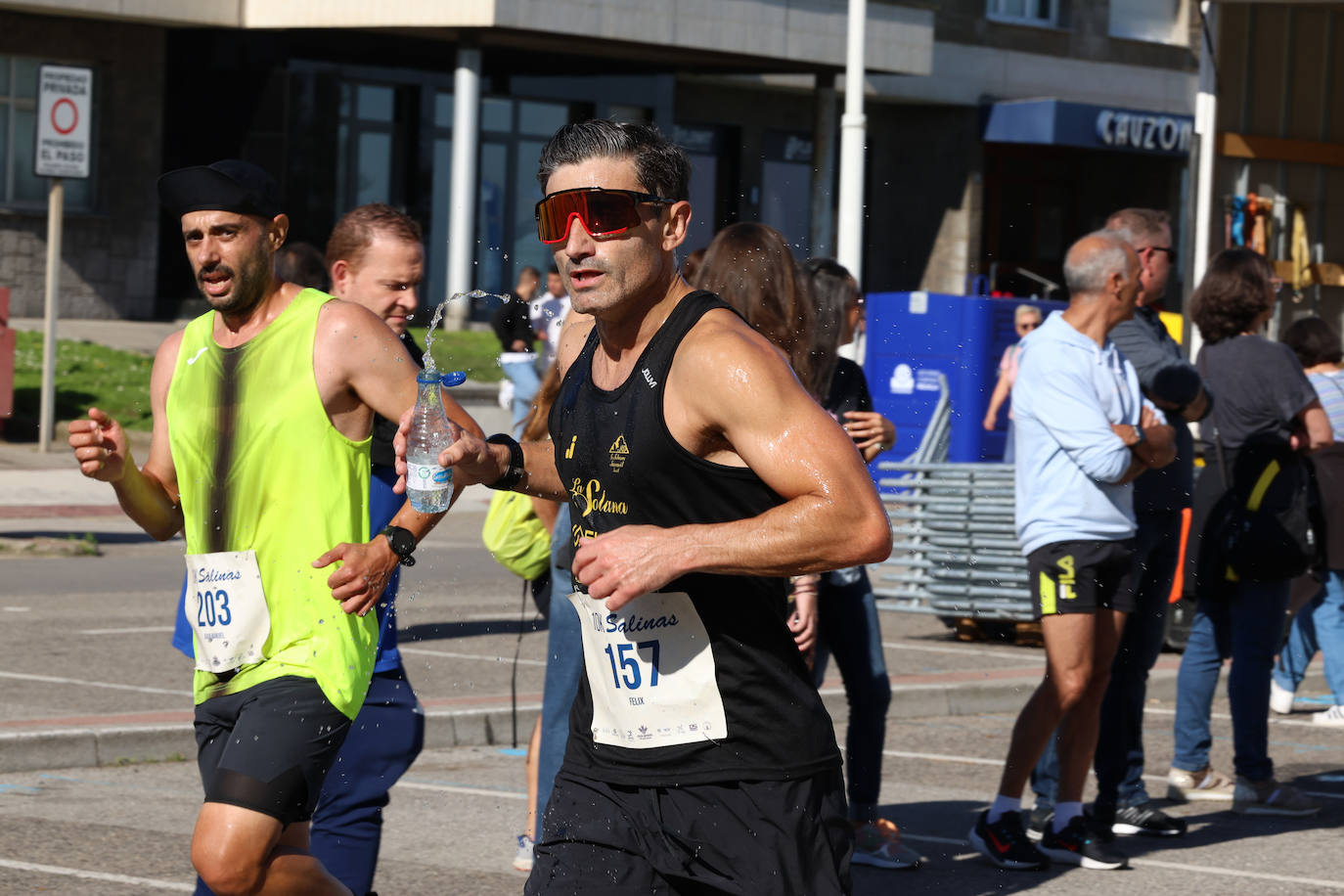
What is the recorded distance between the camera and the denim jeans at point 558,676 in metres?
5.88

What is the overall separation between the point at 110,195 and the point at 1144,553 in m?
24.6

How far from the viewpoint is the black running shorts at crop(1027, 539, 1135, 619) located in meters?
6.38

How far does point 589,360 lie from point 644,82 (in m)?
29.6

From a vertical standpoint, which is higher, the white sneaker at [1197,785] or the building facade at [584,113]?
the building facade at [584,113]

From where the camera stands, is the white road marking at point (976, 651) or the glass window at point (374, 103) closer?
the white road marking at point (976, 651)

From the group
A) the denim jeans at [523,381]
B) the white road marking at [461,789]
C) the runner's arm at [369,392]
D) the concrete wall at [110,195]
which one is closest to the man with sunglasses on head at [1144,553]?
the white road marking at [461,789]

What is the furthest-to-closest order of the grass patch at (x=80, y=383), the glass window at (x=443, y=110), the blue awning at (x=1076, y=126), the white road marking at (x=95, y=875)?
the blue awning at (x=1076, y=126)
the glass window at (x=443, y=110)
the grass patch at (x=80, y=383)
the white road marking at (x=95, y=875)

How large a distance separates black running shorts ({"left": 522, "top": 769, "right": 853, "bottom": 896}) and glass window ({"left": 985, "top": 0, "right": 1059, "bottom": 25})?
35180 millimetres

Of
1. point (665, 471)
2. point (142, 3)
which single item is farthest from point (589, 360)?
point (142, 3)

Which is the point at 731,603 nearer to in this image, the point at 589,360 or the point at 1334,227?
the point at 589,360

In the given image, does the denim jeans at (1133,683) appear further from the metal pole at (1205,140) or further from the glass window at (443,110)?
the glass window at (443,110)

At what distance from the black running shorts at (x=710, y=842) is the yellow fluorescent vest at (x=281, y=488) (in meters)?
1.00

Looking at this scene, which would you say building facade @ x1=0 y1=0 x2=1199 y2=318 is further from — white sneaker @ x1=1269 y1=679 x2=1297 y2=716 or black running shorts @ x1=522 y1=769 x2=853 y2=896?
black running shorts @ x1=522 y1=769 x2=853 y2=896

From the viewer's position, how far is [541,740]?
598 centimetres
